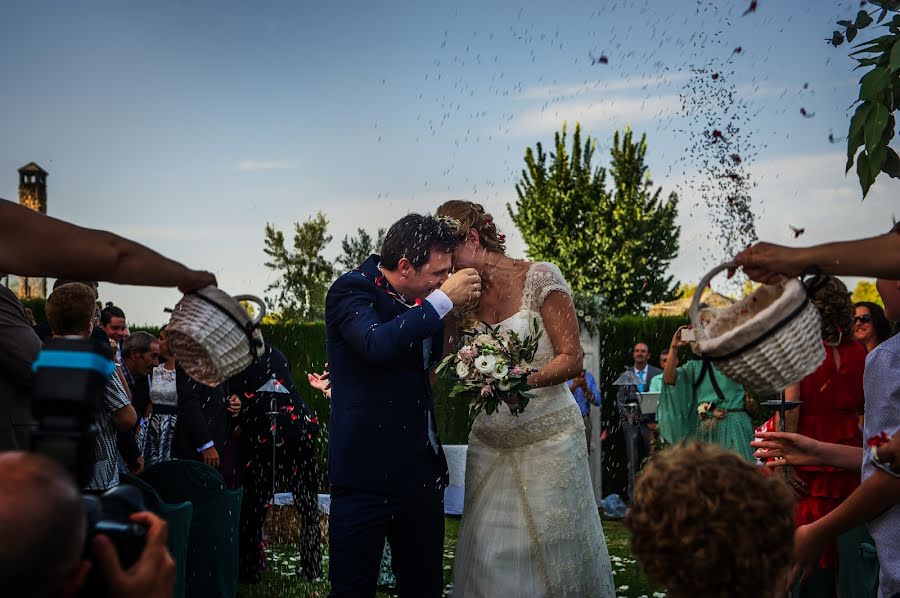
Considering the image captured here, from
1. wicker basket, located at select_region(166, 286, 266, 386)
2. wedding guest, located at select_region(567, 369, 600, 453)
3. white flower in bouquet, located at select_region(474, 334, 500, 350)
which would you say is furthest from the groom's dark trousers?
wedding guest, located at select_region(567, 369, 600, 453)

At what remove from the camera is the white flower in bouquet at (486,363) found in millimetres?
4133

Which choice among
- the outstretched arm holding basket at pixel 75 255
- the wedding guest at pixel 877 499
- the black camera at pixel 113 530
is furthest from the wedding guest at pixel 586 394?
the black camera at pixel 113 530

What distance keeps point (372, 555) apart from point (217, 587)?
1.80 meters

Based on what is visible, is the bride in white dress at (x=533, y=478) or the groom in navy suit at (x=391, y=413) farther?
the bride in white dress at (x=533, y=478)

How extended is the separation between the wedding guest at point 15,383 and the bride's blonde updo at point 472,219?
7.26 ft

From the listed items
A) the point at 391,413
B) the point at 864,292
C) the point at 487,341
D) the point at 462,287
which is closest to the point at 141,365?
the point at 487,341

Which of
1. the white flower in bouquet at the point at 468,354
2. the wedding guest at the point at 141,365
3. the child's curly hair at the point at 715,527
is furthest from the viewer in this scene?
the wedding guest at the point at 141,365

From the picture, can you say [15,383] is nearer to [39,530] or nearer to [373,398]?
[39,530]

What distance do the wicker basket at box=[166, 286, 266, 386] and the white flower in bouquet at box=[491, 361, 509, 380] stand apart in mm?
1791

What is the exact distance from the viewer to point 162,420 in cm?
742

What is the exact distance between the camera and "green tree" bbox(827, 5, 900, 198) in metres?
3.21

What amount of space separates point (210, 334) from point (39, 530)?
1118 mm

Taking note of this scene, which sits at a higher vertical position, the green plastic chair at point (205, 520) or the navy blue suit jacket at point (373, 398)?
the navy blue suit jacket at point (373, 398)

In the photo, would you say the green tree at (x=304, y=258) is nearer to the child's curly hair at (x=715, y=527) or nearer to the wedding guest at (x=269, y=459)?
the wedding guest at (x=269, y=459)
